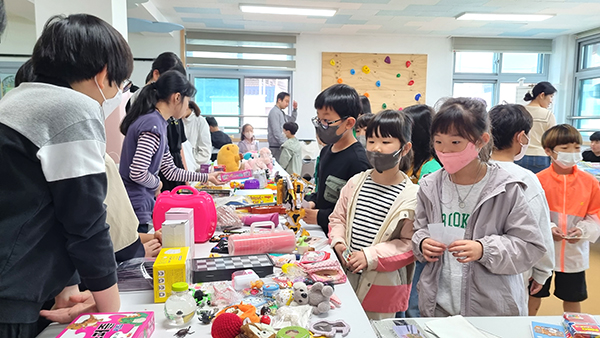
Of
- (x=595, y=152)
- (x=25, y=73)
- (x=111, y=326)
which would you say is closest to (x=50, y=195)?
(x=111, y=326)

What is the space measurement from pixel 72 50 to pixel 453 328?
127 centimetres

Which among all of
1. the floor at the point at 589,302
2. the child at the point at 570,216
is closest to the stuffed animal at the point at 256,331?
the child at the point at 570,216

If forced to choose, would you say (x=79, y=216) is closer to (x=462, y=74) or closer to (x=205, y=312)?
(x=205, y=312)

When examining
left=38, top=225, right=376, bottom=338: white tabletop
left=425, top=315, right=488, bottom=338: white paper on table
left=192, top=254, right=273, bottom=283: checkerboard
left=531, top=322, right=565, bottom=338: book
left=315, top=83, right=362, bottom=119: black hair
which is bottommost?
left=531, top=322, right=565, bottom=338: book

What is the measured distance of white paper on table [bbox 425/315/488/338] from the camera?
1.06m

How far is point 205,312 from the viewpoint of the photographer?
3.45 ft

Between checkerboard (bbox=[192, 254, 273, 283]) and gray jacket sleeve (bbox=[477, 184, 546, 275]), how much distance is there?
75 cm

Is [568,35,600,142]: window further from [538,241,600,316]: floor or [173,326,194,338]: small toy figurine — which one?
[173,326,194,338]: small toy figurine

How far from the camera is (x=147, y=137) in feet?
6.87

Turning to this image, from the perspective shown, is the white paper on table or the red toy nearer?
the red toy

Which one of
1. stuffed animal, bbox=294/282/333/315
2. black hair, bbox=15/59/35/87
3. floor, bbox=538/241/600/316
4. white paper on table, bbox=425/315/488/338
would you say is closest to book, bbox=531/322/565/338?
white paper on table, bbox=425/315/488/338

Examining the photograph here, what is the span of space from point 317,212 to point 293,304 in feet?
2.79

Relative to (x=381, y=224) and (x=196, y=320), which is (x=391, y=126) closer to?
(x=381, y=224)

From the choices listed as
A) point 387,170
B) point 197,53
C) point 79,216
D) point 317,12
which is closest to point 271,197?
point 387,170
